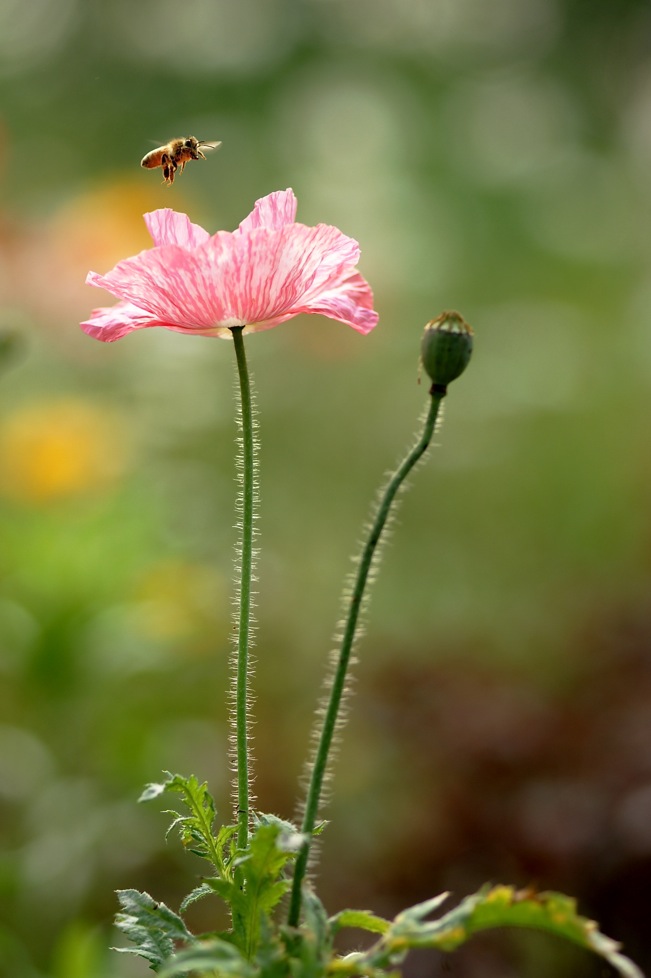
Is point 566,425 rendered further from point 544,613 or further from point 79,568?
point 79,568

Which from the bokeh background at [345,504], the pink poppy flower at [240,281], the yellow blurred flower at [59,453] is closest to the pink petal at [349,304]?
the pink poppy flower at [240,281]

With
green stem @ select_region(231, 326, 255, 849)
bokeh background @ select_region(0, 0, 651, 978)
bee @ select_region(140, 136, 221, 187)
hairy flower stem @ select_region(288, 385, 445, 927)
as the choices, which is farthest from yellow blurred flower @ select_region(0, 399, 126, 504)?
hairy flower stem @ select_region(288, 385, 445, 927)

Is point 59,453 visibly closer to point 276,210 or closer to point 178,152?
point 178,152

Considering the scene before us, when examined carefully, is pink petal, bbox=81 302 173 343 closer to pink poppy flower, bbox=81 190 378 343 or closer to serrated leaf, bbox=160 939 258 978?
pink poppy flower, bbox=81 190 378 343

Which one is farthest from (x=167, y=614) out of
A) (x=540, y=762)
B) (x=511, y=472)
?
(x=511, y=472)

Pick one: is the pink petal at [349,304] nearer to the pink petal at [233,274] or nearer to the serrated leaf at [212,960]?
the pink petal at [233,274]

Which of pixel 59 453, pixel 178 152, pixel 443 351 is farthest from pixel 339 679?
pixel 59 453
